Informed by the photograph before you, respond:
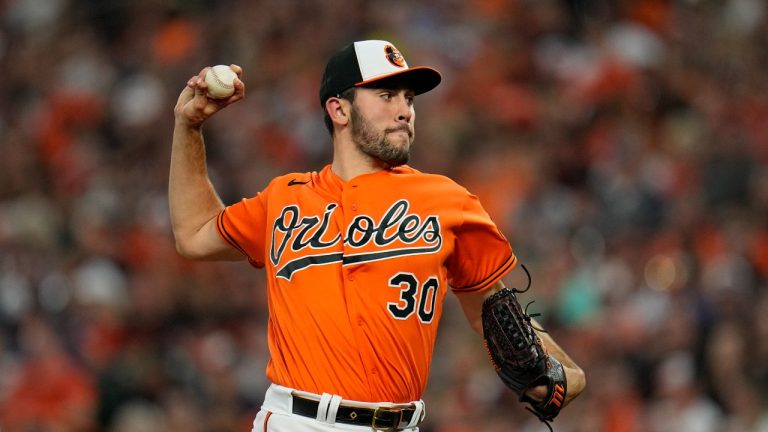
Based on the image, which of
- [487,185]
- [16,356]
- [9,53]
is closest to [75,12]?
[9,53]

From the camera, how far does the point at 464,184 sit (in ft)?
29.1

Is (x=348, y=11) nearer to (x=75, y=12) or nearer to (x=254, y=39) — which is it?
(x=254, y=39)

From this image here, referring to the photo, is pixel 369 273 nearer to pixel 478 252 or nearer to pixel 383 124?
pixel 478 252

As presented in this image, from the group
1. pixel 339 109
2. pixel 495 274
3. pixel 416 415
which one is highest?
pixel 339 109

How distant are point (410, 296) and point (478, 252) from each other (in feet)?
1.06

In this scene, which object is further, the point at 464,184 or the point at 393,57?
the point at 464,184

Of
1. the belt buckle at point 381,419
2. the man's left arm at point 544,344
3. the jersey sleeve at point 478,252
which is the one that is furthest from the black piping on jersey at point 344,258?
the belt buckle at point 381,419

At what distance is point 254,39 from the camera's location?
35.9 feet

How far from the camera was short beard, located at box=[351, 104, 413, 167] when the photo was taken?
4121 millimetres

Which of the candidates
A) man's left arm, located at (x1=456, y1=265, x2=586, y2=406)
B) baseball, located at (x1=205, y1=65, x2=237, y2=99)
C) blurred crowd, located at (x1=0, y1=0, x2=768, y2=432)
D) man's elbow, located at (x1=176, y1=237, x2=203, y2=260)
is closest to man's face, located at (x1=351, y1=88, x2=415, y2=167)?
baseball, located at (x1=205, y1=65, x2=237, y2=99)

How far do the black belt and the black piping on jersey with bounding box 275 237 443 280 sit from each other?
0.41 meters

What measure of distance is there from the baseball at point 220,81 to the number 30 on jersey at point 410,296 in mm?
875

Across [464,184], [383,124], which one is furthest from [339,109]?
[464,184]

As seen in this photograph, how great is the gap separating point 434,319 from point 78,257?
6131 mm
